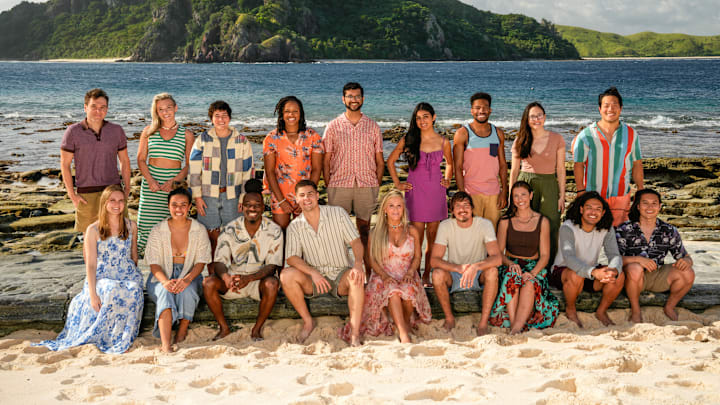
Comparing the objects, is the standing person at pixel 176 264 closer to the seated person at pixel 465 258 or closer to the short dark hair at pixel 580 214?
the seated person at pixel 465 258

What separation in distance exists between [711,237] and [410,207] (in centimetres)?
483

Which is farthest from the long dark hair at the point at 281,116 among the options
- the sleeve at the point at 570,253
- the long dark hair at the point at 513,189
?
the sleeve at the point at 570,253

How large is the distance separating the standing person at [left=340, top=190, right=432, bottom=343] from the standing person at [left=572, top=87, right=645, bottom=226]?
1.78m

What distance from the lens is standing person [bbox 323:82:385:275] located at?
5.04 metres

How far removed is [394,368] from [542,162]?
8.23ft

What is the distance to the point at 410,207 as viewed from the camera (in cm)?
501

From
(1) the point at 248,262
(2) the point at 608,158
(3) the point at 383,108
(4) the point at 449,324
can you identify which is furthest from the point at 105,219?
(3) the point at 383,108

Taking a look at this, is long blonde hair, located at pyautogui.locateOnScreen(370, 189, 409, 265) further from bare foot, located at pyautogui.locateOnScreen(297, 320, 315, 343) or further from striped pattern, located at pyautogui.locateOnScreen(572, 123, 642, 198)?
striped pattern, located at pyautogui.locateOnScreen(572, 123, 642, 198)

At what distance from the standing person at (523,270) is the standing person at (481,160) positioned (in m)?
0.36

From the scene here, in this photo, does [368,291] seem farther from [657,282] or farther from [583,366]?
[657,282]

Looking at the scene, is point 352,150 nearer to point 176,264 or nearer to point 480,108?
point 480,108

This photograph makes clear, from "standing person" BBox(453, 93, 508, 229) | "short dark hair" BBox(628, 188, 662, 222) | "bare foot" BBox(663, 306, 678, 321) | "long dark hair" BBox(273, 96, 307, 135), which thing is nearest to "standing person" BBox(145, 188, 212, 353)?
"long dark hair" BBox(273, 96, 307, 135)

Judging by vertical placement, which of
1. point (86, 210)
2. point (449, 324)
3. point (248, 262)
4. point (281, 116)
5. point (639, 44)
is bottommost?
point (449, 324)

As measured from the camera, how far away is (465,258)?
4.57 metres
